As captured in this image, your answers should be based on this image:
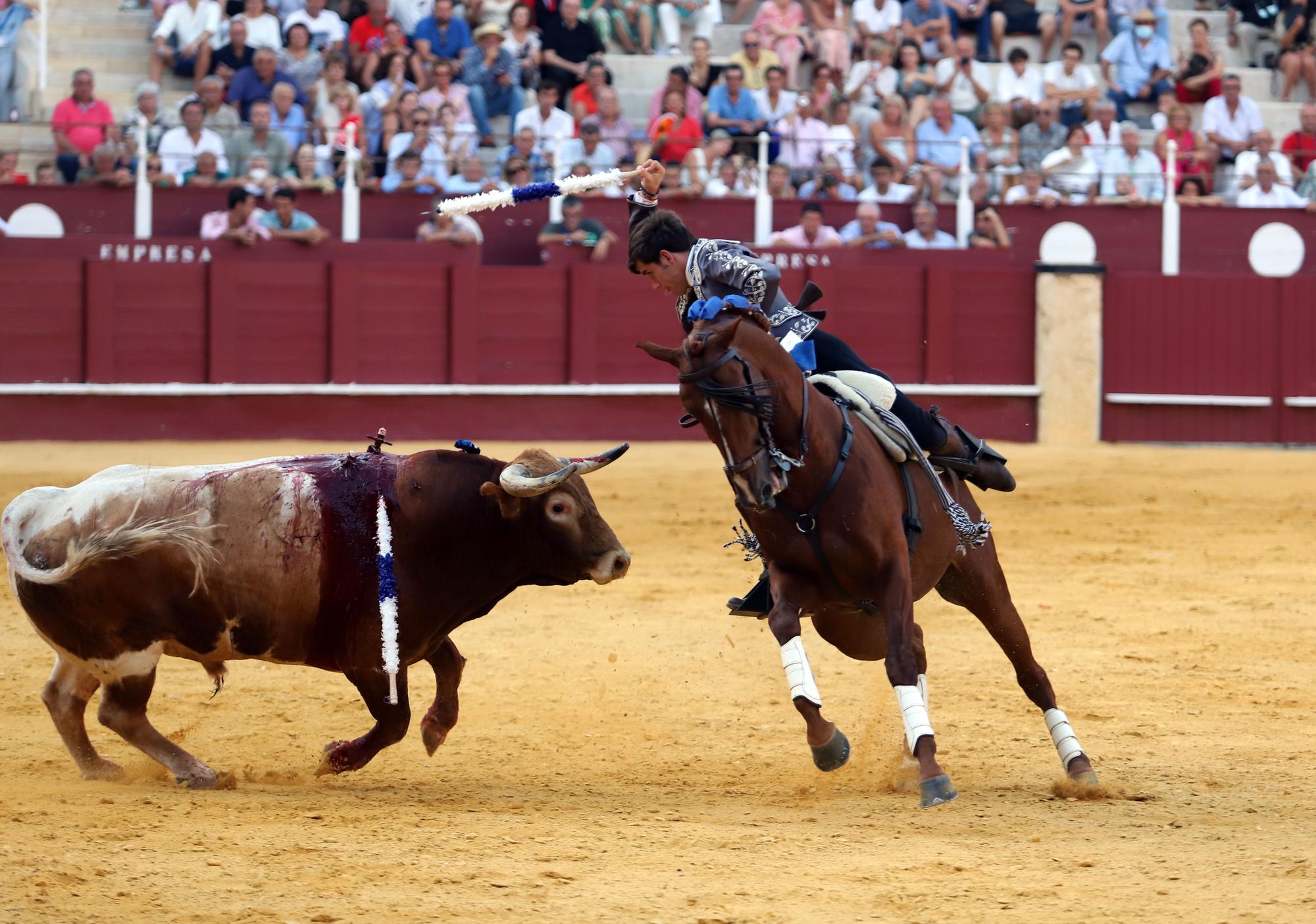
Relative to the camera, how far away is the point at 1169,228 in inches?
593

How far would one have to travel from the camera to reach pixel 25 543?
204 inches

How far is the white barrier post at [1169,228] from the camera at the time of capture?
1500 cm

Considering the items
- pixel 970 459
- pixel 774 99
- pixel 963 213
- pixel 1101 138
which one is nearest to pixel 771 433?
pixel 970 459

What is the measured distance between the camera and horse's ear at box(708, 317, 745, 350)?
15.1ft

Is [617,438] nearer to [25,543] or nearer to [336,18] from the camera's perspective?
[336,18]

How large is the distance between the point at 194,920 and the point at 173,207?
10.9m

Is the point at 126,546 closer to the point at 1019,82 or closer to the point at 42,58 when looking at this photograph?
the point at 42,58

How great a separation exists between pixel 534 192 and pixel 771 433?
4.80ft

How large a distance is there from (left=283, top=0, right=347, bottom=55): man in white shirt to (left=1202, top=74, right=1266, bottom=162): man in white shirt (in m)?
7.94

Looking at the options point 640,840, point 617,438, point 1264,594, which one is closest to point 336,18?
point 617,438

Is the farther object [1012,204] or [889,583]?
[1012,204]

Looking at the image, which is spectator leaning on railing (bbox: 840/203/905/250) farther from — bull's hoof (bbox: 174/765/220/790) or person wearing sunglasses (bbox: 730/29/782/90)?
bull's hoof (bbox: 174/765/220/790)

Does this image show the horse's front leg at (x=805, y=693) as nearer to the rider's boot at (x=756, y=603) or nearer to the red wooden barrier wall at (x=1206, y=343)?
the rider's boot at (x=756, y=603)


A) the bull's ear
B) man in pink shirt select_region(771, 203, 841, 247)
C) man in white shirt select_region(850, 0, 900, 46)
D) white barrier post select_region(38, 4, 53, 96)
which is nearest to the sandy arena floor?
the bull's ear
